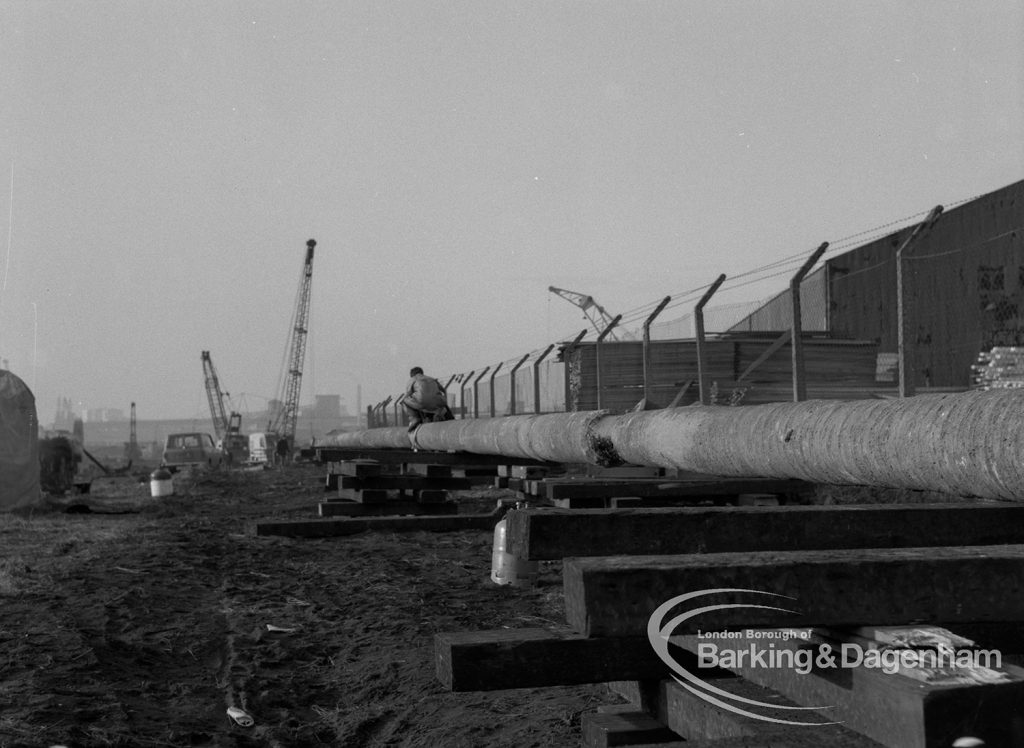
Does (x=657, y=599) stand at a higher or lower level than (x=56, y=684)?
higher

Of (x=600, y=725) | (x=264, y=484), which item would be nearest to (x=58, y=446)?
(x=264, y=484)

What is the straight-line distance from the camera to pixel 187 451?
44.1m

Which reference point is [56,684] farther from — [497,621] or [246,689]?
[497,621]

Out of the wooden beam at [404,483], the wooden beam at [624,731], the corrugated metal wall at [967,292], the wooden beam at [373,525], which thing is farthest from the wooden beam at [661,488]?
the corrugated metal wall at [967,292]

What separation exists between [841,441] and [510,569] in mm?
3604

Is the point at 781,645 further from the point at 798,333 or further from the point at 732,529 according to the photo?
the point at 798,333

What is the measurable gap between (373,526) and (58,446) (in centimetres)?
1537

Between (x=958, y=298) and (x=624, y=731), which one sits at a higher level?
(x=958, y=298)

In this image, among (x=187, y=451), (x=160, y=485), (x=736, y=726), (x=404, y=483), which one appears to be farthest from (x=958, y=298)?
(x=187, y=451)

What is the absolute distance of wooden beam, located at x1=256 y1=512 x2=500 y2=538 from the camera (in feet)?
35.0

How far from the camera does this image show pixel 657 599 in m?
1.96

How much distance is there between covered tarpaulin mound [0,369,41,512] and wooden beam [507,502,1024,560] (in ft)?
61.1

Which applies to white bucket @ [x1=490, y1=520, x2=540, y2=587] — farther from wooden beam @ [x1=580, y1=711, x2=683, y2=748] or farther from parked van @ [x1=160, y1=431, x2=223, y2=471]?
parked van @ [x1=160, y1=431, x2=223, y2=471]

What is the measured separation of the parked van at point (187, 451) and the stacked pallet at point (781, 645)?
141 feet
